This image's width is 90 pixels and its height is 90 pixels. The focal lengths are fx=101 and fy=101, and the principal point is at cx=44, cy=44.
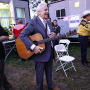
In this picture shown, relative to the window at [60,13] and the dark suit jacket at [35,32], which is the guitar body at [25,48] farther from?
the window at [60,13]

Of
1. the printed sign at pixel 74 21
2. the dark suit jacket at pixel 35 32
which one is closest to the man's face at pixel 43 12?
the dark suit jacket at pixel 35 32

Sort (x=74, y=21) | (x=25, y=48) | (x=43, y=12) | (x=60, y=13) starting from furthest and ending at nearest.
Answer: (x=60, y=13) → (x=74, y=21) → (x=25, y=48) → (x=43, y=12)

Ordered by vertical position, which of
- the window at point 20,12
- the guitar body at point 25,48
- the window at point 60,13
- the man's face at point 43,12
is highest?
the window at point 20,12

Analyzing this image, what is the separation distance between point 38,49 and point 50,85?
123 centimetres

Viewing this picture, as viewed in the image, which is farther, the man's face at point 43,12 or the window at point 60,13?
the window at point 60,13

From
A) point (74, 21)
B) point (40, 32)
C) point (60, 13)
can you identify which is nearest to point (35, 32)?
point (40, 32)

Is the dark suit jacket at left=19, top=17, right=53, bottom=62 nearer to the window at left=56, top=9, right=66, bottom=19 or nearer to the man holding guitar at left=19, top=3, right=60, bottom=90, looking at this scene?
the man holding guitar at left=19, top=3, right=60, bottom=90

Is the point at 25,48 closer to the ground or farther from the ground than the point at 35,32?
closer to the ground

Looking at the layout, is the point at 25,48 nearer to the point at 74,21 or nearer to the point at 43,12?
the point at 43,12

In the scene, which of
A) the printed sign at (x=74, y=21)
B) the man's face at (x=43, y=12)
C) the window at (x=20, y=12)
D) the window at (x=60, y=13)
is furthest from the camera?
the window at (x=20, y=12)

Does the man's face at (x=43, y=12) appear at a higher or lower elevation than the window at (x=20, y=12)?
lower

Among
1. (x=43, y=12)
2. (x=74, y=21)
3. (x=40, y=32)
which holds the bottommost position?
Result: (x=40, y=32)

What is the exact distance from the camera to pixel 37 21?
6.63 feet

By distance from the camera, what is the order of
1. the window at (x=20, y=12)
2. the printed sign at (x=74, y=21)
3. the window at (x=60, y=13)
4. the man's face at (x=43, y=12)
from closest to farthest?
the man's face at (x=43, y=12) → the printed sign at (x=74, y=21) → the window at (x=60, y=13) → the window at (x=20, y=12)
